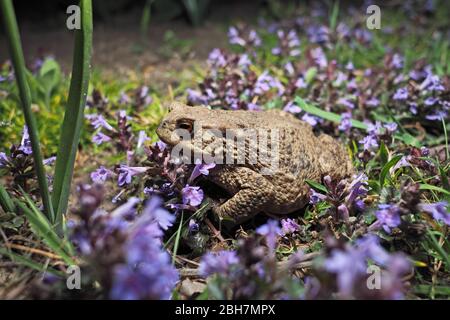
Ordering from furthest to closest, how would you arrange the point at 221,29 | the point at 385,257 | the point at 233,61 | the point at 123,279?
the point at 221,29 < the point at 233,61 < the point at 385,257 < the point at 123,279

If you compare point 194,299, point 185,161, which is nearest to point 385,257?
point 194,299

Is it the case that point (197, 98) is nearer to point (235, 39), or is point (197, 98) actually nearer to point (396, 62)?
point (235, 39)

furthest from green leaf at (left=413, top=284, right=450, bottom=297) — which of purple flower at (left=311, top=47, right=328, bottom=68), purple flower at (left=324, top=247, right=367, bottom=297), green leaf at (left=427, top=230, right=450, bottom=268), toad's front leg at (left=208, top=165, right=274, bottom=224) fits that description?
purple flower at (left=311, top=47, right=328, bottom=68)

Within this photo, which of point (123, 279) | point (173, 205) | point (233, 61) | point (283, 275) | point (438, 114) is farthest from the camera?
point (233, 61)

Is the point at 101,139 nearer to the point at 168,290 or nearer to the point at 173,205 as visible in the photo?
the point at 173,205

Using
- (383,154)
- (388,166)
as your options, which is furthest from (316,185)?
(383,154)

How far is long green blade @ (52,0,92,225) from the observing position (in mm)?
2521

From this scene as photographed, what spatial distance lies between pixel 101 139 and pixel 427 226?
243cm

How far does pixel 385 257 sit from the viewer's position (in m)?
2.05

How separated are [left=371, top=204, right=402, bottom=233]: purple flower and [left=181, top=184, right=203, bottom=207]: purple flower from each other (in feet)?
3.66

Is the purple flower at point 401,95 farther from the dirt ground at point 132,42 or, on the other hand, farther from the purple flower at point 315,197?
the dirt ground at point 132,42

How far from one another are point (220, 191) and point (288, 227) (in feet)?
2.12

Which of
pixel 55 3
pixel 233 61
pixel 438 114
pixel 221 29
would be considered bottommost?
pixel 438 114

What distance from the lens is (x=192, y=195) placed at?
2.84 meters
